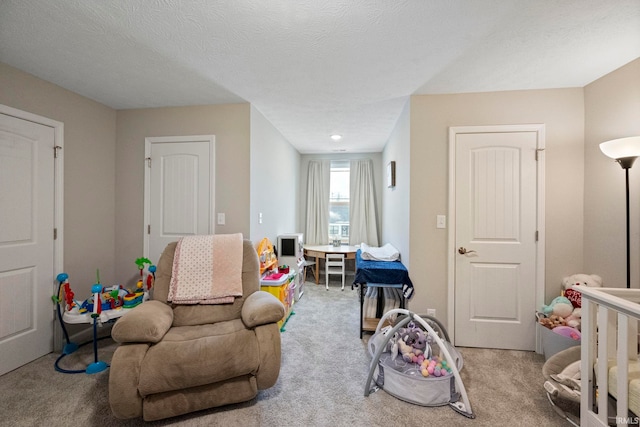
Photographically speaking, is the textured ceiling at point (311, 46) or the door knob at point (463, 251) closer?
the textured ceiling at point (311, 46)

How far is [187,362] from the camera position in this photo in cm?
140

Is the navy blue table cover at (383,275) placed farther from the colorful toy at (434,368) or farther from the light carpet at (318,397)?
the colorful toy at (434,368)

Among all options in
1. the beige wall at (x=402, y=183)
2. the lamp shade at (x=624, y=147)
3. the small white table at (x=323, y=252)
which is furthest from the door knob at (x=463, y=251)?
the small white table at (x=323, y=252)

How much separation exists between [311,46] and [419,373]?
7.52ft

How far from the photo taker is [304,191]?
16.3 feet

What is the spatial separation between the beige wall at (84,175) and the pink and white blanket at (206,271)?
1206 mm

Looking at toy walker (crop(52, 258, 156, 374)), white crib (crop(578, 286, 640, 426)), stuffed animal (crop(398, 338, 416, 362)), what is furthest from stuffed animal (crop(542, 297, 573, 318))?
toy walker (crop(52, 258, 156, 374))

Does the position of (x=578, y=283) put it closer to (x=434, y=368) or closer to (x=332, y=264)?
(x=434, y=368)

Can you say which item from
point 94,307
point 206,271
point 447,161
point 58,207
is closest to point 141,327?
point 206,271

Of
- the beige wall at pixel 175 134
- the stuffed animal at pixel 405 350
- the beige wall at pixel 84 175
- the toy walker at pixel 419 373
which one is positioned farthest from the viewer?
the beige wall at pixel 175 134

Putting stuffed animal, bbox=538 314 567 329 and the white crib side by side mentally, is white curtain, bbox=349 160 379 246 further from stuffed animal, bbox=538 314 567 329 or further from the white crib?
the white crib

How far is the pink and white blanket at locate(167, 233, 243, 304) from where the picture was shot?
6.30 ft

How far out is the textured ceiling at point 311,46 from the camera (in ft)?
4.47

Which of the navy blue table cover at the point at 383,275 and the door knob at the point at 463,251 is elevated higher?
the door knob at the point at 463,251
